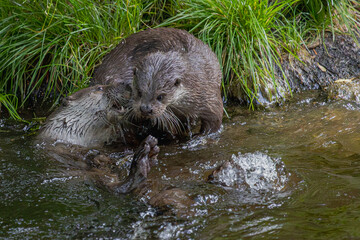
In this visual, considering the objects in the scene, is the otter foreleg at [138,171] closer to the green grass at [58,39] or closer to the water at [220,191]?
the water at [220,191]

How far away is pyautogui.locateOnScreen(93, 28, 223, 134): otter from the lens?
3.42 m

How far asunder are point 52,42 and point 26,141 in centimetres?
103

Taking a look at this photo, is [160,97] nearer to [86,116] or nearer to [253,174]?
[86,116]

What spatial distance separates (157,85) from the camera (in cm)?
339

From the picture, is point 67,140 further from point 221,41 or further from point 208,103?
point 221,41

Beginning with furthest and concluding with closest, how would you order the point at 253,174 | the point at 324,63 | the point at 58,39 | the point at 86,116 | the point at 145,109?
1. the point at 324,63
2. the point at 58,39
3. the point at 86,116
4. the point at 145,109
5. the point at 253,174

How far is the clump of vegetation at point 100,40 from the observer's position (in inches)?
171

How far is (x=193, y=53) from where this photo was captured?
3.84m

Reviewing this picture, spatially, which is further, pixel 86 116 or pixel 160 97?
pixel 86 116

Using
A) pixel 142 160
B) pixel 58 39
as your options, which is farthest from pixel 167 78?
pixel 58 39

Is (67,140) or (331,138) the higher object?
(67,140)

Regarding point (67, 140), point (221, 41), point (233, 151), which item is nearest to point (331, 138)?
point (233, 151)

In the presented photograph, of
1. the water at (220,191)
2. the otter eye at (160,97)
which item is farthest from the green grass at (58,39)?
the otter eye at (160,97)

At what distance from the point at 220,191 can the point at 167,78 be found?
1.05 meters
